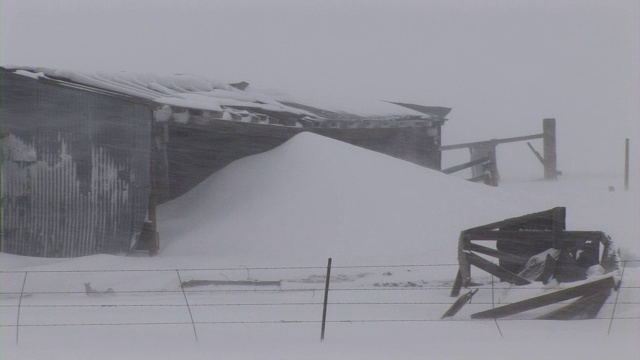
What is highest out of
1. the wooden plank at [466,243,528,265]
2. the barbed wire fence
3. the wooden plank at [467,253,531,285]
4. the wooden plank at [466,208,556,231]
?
the wooden plank at [466,208,556,231]

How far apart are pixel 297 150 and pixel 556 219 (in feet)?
21.3

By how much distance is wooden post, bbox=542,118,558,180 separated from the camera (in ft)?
84.7

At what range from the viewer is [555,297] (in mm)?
8680

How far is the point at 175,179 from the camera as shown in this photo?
16.7 meters

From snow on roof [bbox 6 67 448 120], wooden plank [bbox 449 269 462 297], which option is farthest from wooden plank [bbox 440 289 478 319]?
snow on roof [bbox 6 67 448 120]

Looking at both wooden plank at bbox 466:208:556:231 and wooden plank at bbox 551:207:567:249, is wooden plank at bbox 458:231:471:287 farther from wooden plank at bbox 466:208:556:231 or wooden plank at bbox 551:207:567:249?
wooden plank at bbox 551:207:567:249

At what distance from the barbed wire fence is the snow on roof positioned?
366 cm

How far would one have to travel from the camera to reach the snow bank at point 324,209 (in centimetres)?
1270

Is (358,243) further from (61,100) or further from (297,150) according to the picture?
(61,100)

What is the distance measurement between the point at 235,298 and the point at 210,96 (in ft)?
25.0

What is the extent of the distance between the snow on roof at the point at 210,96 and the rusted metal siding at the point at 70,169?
1.43ft

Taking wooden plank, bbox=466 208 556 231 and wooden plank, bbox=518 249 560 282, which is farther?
wooden plank, bbox=466 208 556 231

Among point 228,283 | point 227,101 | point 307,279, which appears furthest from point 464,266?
point 227,101

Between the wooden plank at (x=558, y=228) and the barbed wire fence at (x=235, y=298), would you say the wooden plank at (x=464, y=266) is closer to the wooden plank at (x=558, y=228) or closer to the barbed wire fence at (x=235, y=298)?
the barbed wire fence at (x=235, y=298)
